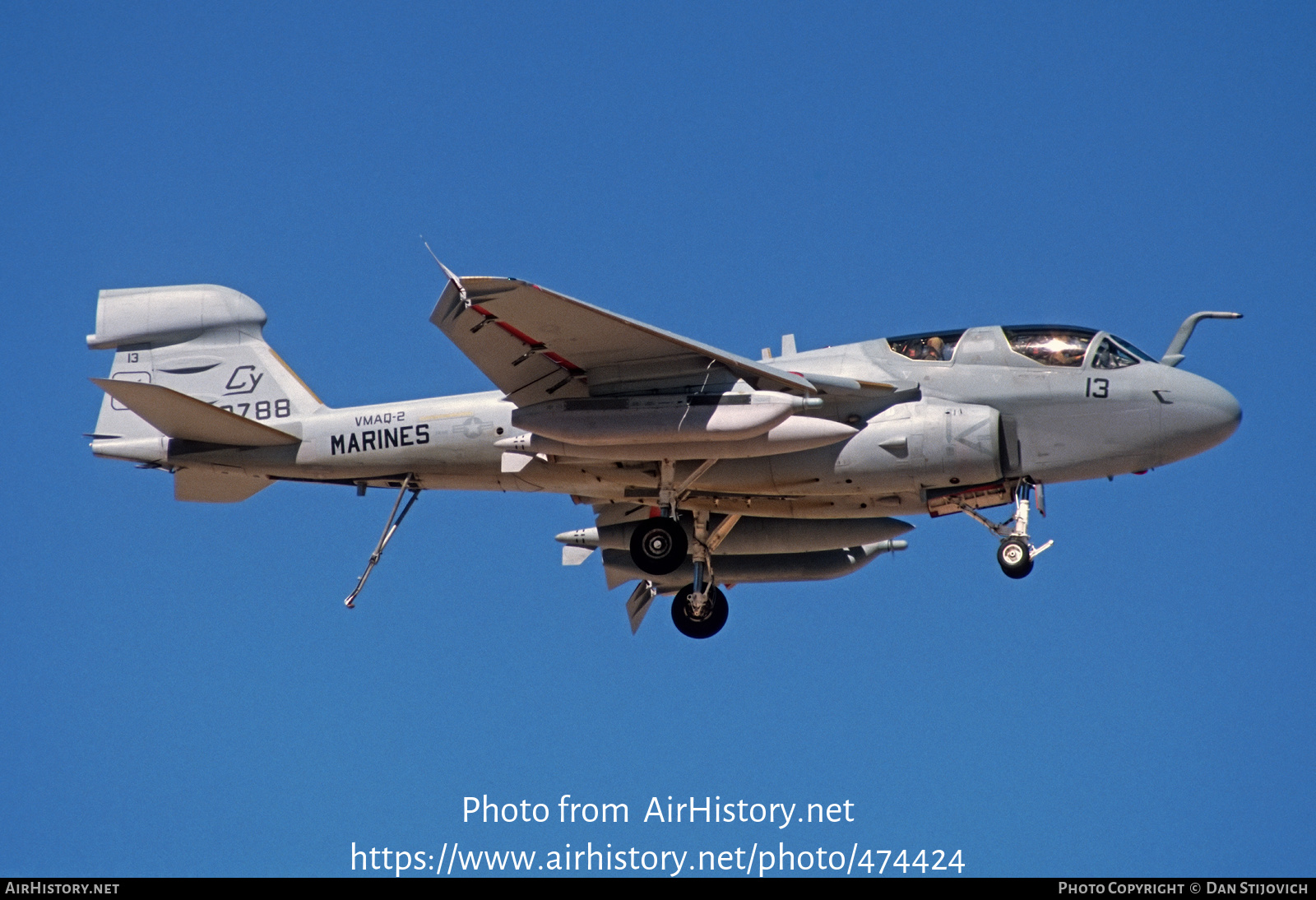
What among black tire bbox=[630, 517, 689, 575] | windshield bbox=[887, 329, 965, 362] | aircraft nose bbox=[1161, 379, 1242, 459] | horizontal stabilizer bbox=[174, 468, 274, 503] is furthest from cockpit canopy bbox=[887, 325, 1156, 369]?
Result: horizontal stabilizer bbox=[174, 468, 274, 503]

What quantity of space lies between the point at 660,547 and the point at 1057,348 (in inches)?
221

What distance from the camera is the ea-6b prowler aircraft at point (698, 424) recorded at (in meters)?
19.3

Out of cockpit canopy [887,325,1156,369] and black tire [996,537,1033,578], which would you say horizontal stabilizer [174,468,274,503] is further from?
black tire [996,537,1033,578]

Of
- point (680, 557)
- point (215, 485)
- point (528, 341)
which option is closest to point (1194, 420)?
point (680, 557)

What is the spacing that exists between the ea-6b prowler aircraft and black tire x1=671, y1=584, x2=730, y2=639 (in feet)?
0.12

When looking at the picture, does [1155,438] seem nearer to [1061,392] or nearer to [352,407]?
[1061,392]

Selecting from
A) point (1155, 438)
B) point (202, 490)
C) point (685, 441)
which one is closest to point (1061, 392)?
point (1155, 438)

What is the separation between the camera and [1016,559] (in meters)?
19.8

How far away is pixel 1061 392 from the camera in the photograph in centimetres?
1983

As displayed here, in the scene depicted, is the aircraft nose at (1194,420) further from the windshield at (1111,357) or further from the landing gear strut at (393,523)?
the landing gear strut at (393,523)

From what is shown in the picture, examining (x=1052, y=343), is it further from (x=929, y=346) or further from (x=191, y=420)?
(x=191, y=420)

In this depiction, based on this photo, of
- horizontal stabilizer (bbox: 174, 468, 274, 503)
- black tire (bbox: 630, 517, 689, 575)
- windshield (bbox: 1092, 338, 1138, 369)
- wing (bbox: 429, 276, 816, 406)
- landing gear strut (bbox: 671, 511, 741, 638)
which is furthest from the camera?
landing gear strut (bbox: 671, 511, 741, 638)

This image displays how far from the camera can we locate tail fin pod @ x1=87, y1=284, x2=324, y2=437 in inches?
882

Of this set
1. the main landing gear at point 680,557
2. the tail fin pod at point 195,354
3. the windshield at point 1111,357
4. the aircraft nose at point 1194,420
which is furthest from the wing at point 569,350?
the aircraft nose at point 1194,420
